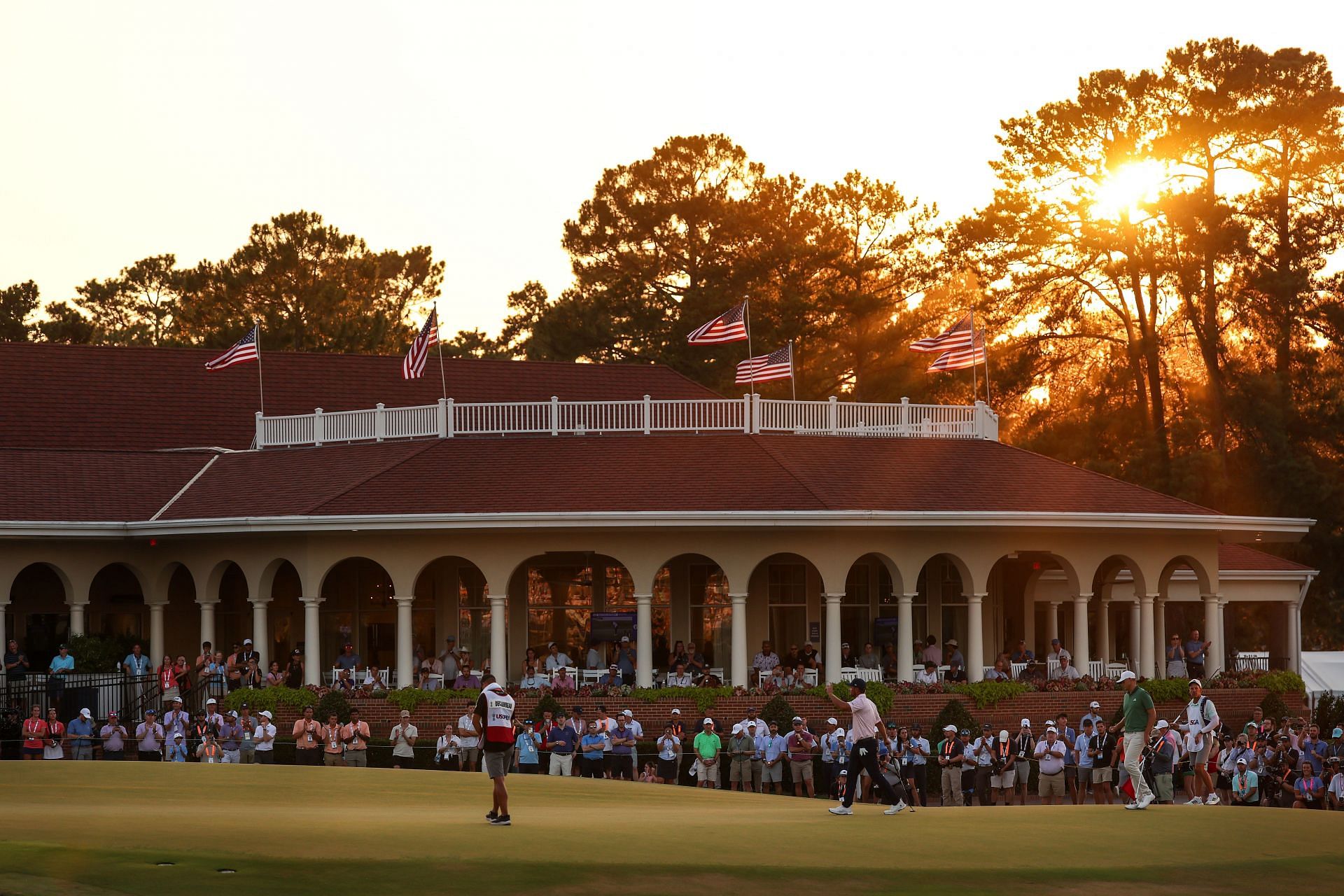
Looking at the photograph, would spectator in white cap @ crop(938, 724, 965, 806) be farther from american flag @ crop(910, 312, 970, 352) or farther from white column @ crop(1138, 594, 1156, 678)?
american flag @ crop(910, 312, 970, 352)

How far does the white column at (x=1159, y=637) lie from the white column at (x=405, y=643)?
48.1 ft

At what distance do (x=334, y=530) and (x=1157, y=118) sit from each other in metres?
35.9

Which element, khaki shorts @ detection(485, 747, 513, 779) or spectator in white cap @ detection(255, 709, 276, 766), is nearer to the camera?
khaki shorts @ detection(485, 747, 513, 779)

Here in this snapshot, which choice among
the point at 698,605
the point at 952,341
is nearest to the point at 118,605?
the point at 698,605

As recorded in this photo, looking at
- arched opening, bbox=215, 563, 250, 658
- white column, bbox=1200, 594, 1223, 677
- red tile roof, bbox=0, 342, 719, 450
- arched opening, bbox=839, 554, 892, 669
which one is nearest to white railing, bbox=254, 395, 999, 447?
arched opening, bbox=839, 554, 892, 669

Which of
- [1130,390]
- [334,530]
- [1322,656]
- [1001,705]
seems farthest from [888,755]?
[1130,390]

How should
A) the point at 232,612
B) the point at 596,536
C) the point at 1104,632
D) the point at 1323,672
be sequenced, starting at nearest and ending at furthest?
the point at 596,536
the point at 232,612
the point at 1104,632
the point at 1323,672

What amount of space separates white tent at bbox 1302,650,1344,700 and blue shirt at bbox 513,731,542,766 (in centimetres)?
2119

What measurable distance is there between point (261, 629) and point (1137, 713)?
19768 mm

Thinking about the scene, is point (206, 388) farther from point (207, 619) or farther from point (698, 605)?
point (698, 605)

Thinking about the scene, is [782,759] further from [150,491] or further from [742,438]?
[150,491]

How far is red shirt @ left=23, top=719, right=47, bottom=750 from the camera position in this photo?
29438 mm

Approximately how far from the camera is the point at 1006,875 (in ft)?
53.0

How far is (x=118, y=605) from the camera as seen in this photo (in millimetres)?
39969
